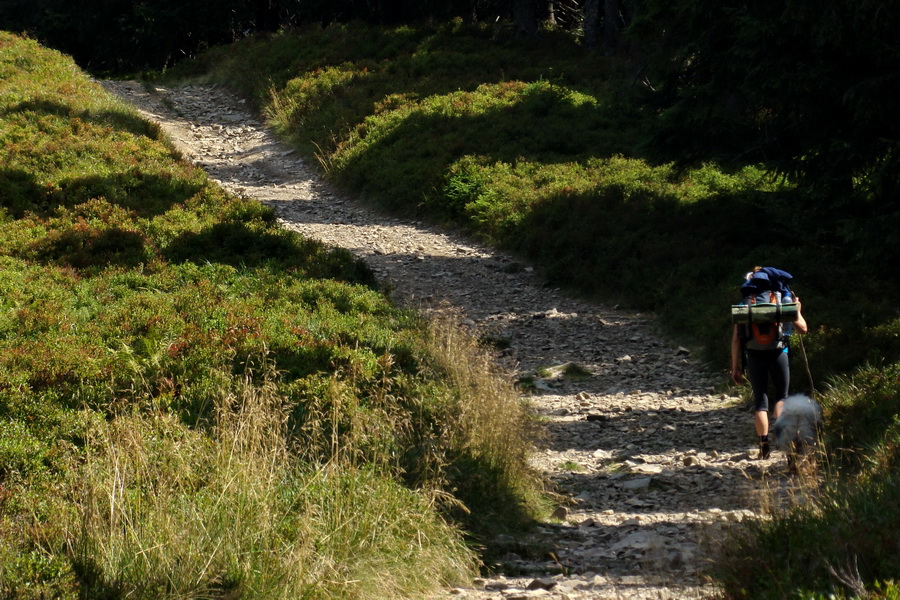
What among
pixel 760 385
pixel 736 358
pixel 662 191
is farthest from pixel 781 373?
pixel 662 191

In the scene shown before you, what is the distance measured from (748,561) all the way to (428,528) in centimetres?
209

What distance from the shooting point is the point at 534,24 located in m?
29.8

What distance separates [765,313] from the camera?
762cm

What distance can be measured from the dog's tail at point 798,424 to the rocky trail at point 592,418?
15.8 inches

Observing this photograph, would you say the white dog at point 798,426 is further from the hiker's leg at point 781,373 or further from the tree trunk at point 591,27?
the tree trunk at point 591,27

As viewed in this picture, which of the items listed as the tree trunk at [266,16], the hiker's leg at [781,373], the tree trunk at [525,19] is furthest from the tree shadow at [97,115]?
the tree trunk at [266,16]

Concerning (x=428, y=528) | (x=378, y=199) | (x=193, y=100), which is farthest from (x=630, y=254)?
(x=193, y=100)

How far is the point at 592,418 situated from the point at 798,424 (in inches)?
111

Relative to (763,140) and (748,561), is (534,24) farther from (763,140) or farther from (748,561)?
(748,561)

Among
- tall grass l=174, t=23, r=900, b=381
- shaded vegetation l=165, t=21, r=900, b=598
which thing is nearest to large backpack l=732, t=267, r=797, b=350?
shaded vegetation l=165, t=21, r=900, b=598

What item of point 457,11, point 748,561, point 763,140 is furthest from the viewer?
point 457,11

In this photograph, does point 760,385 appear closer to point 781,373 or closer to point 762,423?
point 781,373

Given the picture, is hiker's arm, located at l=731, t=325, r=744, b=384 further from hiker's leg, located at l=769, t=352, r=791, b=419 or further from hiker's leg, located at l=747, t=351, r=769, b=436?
hiker's leg, located at l=769, t=352, r=791, b=419

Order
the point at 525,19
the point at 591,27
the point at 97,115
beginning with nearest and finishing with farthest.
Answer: the point at 97,115 → the point at 525,19 → the point at 591,27
